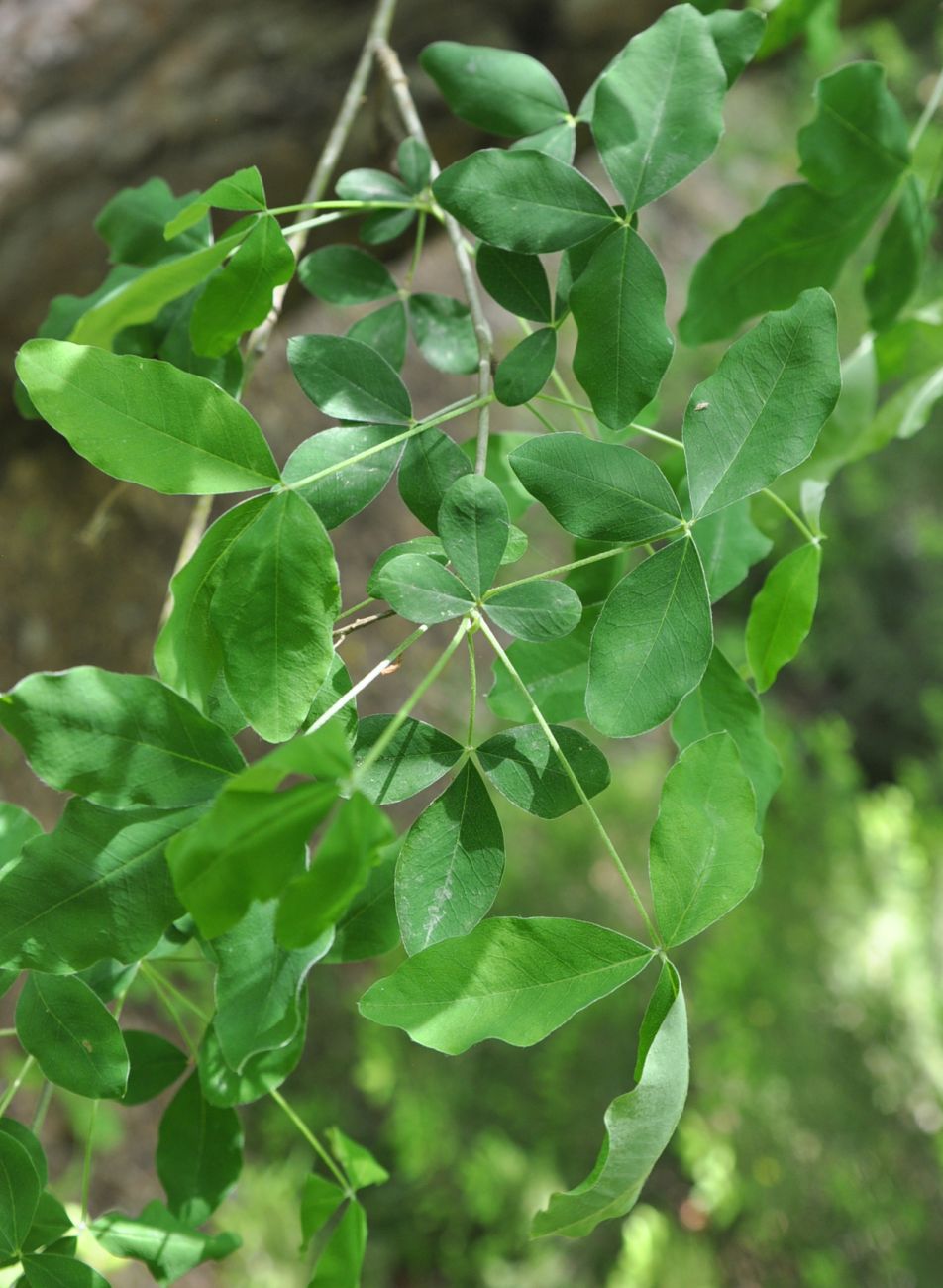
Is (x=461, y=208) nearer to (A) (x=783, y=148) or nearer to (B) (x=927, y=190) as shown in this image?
(B) (x=927, y=190)

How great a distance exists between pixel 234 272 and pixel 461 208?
0.10 m

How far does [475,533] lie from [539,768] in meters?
0.09

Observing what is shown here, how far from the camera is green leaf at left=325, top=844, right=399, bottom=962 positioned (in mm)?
461

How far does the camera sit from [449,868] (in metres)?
0.37

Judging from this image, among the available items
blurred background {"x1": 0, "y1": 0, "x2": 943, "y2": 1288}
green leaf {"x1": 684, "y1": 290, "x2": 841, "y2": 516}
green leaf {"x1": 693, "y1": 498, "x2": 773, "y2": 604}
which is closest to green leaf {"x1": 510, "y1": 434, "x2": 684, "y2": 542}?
green leaf {"x1": 684, "y1": 290, "x2": 841, "y2": 516}

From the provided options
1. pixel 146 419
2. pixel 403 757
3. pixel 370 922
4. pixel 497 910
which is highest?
pixel 146 419

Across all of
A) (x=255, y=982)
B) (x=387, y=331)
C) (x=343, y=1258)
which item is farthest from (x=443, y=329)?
(x=343, y=1258)

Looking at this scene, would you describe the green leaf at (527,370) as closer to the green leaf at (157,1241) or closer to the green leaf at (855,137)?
the green leaf at (855,137)

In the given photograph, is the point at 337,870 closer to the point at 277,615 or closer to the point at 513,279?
the point at 277,615

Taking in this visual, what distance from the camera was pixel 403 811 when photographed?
7.47ft

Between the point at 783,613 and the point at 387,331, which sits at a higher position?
the point at 387,331

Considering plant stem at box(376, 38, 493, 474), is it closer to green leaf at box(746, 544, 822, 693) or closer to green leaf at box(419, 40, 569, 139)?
green leaf at box(419, 40, 569, 139)

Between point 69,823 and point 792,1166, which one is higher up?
point 69,823

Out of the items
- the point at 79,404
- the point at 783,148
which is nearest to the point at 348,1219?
the point at 79,404
